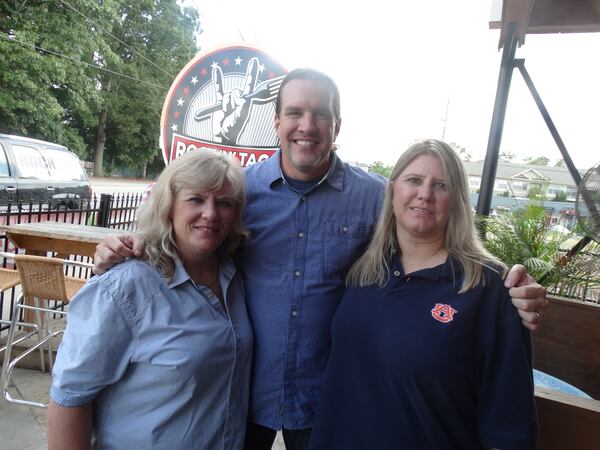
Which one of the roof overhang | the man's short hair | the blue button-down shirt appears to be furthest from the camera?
the roof overhang

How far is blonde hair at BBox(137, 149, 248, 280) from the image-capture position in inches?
53.8

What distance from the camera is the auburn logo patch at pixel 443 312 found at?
3.98 feet

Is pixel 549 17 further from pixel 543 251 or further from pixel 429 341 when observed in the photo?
pixel 429 341

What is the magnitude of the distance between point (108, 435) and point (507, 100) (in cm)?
361

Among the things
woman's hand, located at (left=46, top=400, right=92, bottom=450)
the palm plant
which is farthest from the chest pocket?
the palm plant

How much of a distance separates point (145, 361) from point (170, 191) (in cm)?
55

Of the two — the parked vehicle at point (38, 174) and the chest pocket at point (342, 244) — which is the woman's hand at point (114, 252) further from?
the parked vehicle at point (38, 174)

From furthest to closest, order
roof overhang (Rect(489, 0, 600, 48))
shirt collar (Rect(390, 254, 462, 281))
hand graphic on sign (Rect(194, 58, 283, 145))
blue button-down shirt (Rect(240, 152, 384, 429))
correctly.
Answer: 1. hand graphic on sign (Rect(194, 58, 283, 145))
2. roof overhang (Rect(489, 0, 600, 48))
3. blue button-down shirt (Rect(240, 152, 384, 429))
4. shirt collar (Rect(390, 254, 462, 281))

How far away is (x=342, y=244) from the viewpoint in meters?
1.72

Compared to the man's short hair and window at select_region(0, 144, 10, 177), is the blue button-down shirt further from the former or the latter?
window at select_region(0, 144, 10, 177)

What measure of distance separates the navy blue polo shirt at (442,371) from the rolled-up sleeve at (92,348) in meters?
0.73

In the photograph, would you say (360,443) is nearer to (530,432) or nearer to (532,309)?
(530,432)

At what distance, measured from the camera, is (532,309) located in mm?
1150

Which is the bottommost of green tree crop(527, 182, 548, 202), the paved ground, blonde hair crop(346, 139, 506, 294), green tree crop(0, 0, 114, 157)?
the paved ground
